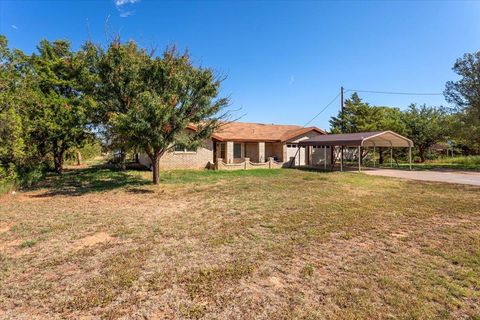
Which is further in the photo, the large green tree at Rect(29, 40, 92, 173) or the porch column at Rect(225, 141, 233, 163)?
the porch column at Rect(225, 141, 233, 163)

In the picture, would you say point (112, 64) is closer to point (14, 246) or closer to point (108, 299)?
point (14, 246)

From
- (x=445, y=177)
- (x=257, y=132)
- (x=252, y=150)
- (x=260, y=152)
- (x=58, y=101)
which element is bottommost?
(x=445, y=177)

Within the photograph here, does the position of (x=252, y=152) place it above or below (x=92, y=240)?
above

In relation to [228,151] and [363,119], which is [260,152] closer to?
[228,151]

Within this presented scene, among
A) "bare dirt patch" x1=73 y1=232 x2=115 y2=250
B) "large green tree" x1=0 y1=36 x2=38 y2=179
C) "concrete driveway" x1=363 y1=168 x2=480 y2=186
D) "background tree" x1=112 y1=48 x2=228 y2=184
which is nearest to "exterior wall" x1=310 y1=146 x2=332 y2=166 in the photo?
"concrete driveway" x1=363 y1=168 x2=480 y2=186

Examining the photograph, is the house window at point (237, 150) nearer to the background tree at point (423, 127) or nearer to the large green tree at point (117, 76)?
the large green tree at point (117, 76)

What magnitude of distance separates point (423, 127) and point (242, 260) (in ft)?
108

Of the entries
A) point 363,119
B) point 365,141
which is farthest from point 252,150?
point 363,119

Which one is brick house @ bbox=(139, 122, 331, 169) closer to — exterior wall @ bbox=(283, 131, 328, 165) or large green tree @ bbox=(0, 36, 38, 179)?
exterior wall @ bbox=(283, 131, 328, 165)

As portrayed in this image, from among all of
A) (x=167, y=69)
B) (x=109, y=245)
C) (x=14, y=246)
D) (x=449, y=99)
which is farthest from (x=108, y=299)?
(x=449, y=99)

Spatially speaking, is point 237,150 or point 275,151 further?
point 275,151

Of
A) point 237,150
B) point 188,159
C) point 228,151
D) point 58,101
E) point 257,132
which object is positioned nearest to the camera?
point 58,101

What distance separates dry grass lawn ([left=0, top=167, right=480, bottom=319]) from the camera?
306 centimetres

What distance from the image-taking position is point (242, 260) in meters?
4.30
